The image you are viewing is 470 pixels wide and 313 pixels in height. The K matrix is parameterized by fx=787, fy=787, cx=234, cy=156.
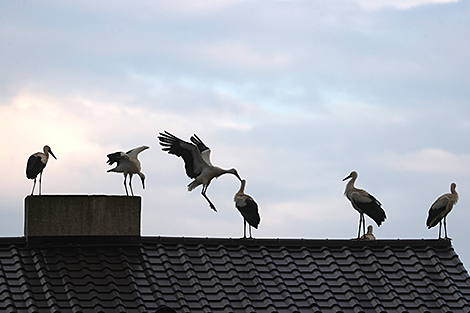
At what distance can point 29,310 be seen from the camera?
9.23 meters

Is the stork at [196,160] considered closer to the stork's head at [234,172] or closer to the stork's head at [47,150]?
the stork's head at [234,172]

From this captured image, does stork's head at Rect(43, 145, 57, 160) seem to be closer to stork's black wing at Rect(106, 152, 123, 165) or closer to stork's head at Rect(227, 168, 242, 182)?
stork's black wing at Rect(106, 152, 123, 165)

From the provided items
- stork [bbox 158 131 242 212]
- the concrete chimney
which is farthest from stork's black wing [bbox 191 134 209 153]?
the concrete chimney

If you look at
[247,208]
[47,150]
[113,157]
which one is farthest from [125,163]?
[247,208]

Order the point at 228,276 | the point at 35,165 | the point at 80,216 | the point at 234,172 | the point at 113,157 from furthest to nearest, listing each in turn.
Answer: the point at 234,172, the point at 113,157, the point at 35,165, the point at 80,216, the point at 228,276

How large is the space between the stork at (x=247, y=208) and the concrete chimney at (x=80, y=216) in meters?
3.24

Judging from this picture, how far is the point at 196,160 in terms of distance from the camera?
1495cm

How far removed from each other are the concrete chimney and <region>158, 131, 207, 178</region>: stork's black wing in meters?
3.15

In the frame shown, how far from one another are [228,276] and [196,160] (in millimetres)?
4578

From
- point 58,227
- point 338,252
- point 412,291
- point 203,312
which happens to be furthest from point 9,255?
point 412,291

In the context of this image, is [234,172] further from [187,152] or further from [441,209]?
[441,209]

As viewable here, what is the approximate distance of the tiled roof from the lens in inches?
388

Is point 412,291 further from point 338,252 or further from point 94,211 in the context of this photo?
point 94,211

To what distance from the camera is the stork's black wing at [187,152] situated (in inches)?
562
